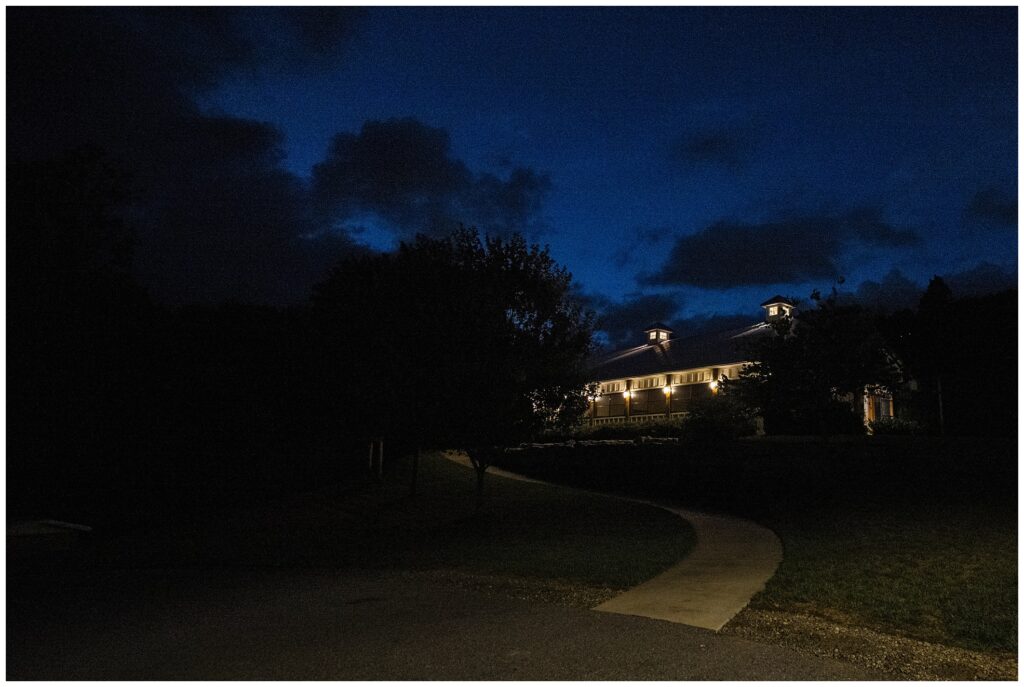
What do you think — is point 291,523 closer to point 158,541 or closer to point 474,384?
point 158,541

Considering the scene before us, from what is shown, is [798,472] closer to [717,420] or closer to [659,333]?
[717,420]

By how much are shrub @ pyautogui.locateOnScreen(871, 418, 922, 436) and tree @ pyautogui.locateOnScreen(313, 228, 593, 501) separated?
15695 millimetres

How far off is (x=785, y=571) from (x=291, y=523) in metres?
13.9

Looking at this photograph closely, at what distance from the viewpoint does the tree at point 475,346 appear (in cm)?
1647

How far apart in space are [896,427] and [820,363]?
723 cm

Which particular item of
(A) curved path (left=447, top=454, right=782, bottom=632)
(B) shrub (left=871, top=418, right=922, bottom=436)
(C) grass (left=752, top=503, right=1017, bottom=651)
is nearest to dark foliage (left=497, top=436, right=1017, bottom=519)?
(C) grass (left=752, top=503, right=1017, bottom=651)

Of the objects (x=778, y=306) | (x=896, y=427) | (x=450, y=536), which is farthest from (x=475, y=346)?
(x=778, y=306)

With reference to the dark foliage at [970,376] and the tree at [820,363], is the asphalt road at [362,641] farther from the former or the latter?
the dark foliage at [970,376]

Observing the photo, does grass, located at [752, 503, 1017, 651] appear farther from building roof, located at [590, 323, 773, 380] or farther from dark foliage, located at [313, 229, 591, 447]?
building roof, located at [590, 323, 773, 380]

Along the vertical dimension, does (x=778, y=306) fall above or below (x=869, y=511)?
above

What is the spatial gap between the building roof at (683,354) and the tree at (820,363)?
1023 centimetres

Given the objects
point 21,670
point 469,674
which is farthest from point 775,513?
point 21,670

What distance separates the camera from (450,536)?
14.7 metres

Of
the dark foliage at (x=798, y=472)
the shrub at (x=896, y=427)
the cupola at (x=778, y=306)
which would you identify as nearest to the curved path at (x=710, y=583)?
the dark foliage at (x=798, y=472)
